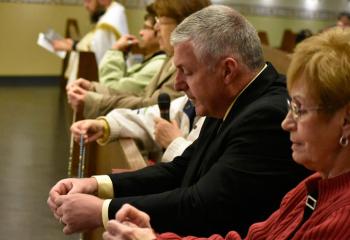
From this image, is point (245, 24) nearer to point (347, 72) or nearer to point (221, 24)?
point (221, 24)

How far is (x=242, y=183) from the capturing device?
1.75m

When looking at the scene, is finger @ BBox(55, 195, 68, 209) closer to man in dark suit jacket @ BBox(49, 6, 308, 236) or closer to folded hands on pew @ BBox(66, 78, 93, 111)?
man in dark suit jacket @ BBox(49, 6, 308, 236)

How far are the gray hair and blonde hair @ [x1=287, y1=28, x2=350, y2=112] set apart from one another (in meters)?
0.52

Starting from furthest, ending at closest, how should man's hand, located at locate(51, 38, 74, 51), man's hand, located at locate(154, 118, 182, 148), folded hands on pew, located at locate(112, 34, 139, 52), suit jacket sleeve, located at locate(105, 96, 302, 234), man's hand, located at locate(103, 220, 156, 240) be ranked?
man's hand, located at locate(51, 38, 74, 51) < folded hands on pew, located at locate(112, 34, 139, 52) < man's hand, located at locate(154, 118, 182, 148) < suit jacket sleeve, located at locate(105, 96, 302, 234) < man's hand, located at locate(103, 220, 156, 240)

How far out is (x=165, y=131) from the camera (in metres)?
2.62

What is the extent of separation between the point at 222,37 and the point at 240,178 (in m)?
0.42

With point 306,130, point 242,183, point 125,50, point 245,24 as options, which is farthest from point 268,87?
point 125,50

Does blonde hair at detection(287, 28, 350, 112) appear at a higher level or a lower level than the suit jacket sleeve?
higher

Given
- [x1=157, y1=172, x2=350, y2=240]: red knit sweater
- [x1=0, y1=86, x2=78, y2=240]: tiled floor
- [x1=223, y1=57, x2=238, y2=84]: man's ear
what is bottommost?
[x1=0, y1=86, x2=78, y2=240]: tiled floor

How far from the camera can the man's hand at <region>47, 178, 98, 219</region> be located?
1956 millimetres

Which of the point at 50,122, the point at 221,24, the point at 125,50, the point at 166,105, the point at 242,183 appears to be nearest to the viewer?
the point at 242,183

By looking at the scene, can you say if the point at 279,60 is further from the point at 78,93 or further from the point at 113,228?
the point at 113,228

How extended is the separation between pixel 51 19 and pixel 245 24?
7.72 m

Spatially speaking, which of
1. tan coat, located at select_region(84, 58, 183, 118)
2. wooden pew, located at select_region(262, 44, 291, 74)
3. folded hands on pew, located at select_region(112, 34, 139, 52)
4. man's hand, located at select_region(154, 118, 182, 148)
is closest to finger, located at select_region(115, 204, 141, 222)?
man's hand, located at select_region(154, 118, 182, 148)
